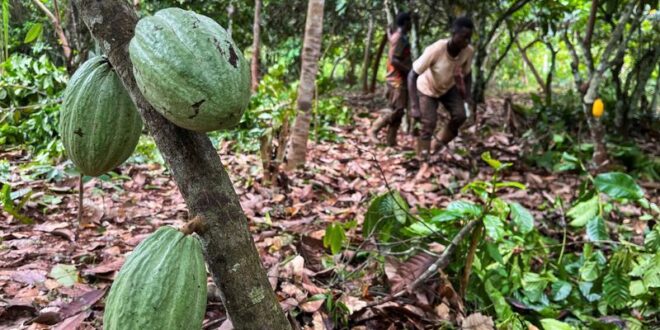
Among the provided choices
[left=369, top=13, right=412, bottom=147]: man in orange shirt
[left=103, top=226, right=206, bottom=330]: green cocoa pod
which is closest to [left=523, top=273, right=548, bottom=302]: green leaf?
[left=103, top=226, right=206, bottom=330]: green cocoa pod

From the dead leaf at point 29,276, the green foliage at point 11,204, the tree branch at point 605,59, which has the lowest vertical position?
the dead leaf at point 29,276

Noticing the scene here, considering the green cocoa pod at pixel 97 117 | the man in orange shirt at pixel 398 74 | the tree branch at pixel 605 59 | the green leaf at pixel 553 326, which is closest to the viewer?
the green cocoa pod at pixel 97 117

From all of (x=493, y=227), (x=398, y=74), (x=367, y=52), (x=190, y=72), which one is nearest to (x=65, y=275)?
(x=190, y=72)

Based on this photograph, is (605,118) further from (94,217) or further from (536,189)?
(94,217)

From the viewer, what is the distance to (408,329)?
1.57 m

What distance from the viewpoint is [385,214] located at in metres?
1.89

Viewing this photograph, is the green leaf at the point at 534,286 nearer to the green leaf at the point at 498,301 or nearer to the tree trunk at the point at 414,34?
the green leaf at the point at 498,301

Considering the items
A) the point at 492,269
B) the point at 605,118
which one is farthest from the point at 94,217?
the point at 605,118

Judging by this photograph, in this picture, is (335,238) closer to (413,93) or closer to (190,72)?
(190,72)

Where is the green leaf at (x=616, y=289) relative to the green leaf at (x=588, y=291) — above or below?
above

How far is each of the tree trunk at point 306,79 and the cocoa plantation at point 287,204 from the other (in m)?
0.01

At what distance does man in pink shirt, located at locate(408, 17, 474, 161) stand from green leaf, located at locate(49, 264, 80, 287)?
325cm

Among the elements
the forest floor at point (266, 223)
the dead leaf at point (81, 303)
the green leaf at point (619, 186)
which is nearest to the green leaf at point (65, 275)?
the forest floor at point (266, 223)

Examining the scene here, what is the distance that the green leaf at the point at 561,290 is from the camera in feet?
6.36
